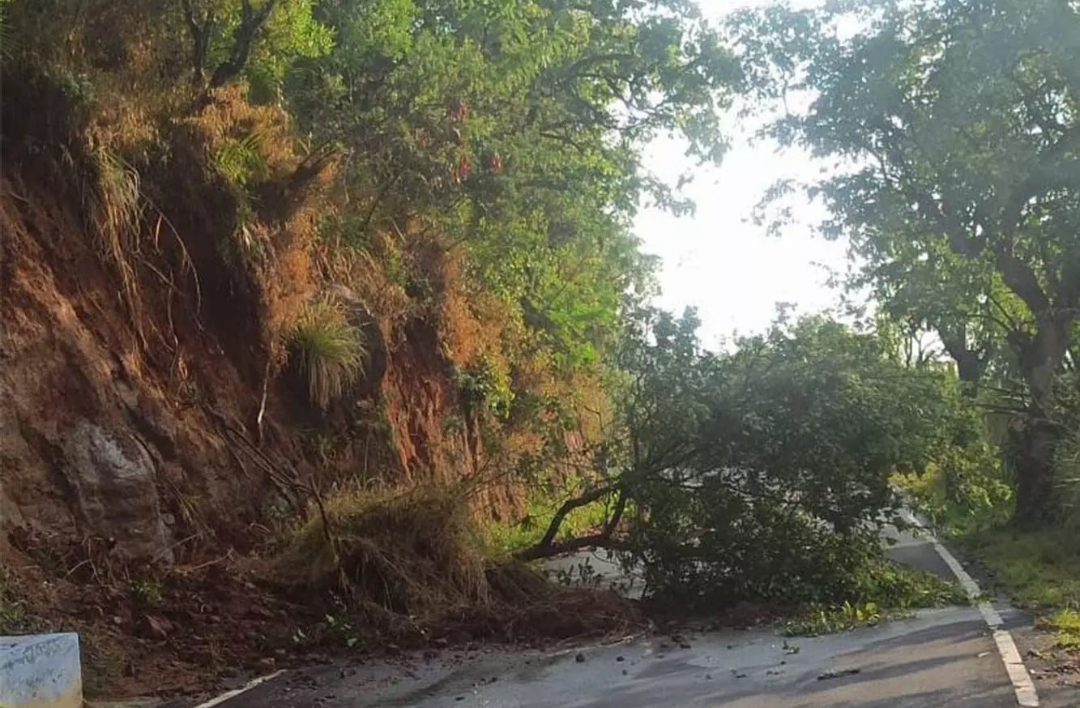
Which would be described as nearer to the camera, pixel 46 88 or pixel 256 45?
pixel 46 88

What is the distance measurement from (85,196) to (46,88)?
116 centimetres

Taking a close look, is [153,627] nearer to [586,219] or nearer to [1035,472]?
Answer: [586,219]

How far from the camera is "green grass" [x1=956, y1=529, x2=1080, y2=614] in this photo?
42.7 feet

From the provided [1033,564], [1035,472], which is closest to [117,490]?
[1033,564]

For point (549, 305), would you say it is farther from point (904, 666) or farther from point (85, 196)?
point (904, 666)

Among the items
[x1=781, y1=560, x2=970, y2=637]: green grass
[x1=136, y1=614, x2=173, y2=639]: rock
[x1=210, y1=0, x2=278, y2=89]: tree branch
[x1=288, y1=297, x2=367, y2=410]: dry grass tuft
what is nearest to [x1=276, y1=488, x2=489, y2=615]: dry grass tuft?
[x1=136, y1=614, x2=173, y2=639]: rock

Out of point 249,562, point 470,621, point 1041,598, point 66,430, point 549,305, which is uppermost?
point 549,305

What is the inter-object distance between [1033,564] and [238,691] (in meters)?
11.8

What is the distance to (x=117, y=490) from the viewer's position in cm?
1134

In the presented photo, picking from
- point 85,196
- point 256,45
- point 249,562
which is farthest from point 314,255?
point 249,562

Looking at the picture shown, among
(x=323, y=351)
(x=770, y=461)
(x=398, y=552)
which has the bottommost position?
(x=398, y=552)

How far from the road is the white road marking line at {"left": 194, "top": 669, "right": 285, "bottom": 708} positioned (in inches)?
3.0

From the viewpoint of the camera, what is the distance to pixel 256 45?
1434 cm

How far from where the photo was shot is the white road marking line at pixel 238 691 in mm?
8656
